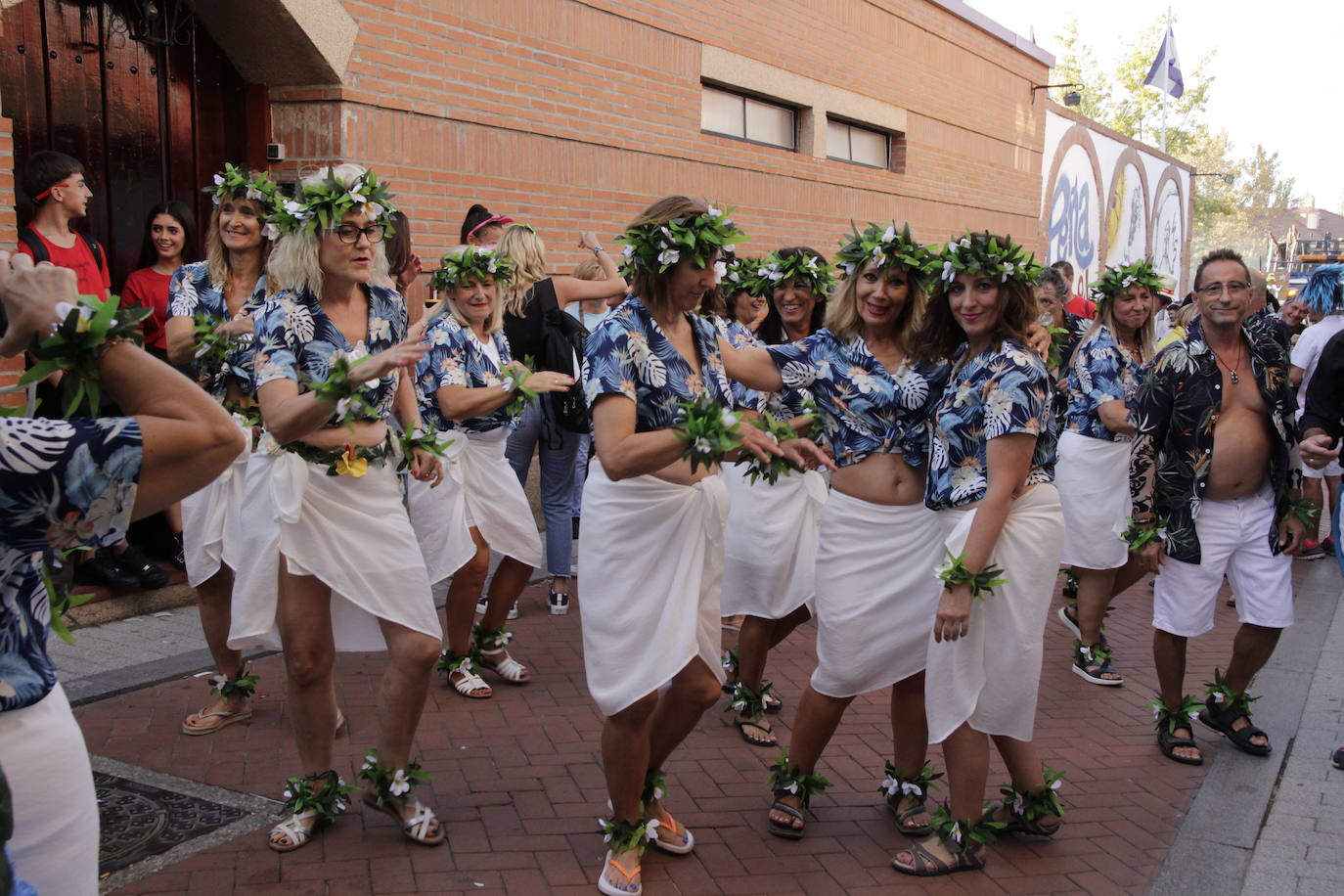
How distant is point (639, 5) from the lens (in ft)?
33.8

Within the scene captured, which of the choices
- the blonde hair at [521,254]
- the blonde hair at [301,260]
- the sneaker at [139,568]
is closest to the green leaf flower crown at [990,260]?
the blonde hair at [301,260]

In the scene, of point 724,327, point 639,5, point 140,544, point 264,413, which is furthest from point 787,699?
point 639,5

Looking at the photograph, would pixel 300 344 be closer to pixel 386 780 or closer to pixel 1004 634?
pixel 386 780

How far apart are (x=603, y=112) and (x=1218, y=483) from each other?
6.37 metres

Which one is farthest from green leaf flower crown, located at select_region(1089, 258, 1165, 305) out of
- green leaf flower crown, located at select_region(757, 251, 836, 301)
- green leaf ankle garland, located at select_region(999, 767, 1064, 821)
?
green leaf ankle garland, located at select_region(999, 767, 1064, 821)

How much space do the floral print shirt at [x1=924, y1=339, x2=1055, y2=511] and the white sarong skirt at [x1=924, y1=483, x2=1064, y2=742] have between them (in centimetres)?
9

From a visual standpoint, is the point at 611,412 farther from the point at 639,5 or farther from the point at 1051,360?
Answer: the point at 639,5

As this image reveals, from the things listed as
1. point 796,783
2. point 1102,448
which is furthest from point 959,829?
point 1102,448

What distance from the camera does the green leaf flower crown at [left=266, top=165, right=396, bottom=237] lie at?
4.00 metres

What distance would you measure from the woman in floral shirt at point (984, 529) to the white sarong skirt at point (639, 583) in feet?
2.79

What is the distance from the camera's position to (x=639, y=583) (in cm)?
378

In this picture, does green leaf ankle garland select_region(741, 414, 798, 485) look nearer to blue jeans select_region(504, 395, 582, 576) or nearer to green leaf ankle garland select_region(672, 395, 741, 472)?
green leaf ankle garland select_region(672, 395, 741, 472)

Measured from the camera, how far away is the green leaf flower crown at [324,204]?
3998mm

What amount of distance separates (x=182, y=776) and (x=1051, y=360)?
12.1ft
